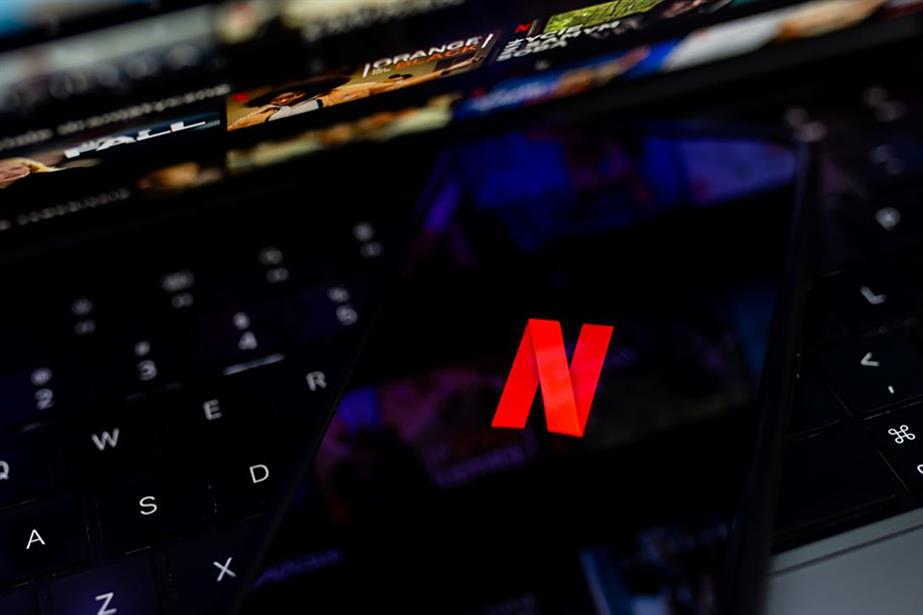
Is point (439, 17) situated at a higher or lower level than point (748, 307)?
higher

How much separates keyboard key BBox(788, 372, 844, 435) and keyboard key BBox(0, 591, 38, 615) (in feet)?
1.14

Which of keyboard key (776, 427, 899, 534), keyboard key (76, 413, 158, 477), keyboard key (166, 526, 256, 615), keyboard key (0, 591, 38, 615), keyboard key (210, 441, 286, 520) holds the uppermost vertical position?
keyboard key (76, 413, 158, 477)

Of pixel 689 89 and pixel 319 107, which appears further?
pixel 689 89

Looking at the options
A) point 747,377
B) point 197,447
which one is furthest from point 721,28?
point 197,447

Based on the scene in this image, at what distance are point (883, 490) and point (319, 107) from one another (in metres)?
0.31

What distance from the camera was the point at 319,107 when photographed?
385 mm

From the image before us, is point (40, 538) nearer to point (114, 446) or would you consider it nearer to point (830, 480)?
point (114, 446)

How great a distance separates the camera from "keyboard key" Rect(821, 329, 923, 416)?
0.38 m

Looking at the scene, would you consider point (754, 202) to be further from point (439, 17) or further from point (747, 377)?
point (439, 17)

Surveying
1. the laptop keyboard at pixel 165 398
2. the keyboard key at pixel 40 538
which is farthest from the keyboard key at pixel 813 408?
the keyboard key at pixel 40 538

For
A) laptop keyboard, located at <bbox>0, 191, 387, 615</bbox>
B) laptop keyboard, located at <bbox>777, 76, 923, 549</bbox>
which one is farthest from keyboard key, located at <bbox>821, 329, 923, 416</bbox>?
laptop keyboard, located at <bbox>0, 191, 387, 615</bbox>

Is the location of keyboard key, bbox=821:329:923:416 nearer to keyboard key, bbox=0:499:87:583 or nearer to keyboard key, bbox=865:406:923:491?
keyboard key, bbox=865:406:923:491

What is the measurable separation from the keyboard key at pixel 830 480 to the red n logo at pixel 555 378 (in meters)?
0.10

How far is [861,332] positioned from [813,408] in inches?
2.2
